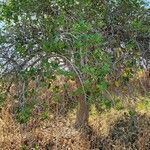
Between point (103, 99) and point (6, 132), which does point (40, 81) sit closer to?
point (103, 99)

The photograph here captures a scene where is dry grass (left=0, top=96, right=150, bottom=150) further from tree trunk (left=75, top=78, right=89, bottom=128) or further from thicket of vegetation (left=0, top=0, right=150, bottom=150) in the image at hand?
tree trunk (left=75, top=78, right=89, bottom=128)

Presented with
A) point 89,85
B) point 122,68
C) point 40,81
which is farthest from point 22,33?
point 89,85

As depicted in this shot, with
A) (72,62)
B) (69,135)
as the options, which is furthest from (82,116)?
(72,62)

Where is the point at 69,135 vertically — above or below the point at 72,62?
below

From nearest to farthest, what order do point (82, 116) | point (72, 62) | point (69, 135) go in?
1. point (72, 62)
2. point (69, 135)
3. point (82, 116)

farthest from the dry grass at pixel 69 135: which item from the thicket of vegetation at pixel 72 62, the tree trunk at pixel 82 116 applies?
the tree trunk at pixel 82 116

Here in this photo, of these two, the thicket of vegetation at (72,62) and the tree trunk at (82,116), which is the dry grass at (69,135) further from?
the tree trunk at (82,116)

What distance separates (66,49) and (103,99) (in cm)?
90

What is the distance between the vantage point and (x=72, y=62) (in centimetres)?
595

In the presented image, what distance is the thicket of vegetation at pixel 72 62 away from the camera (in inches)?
229

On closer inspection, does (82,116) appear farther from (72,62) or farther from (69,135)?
(72,62)

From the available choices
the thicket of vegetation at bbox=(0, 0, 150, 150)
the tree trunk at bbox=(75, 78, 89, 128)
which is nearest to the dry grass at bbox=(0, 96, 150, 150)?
the thicket of vegetation at bbox=(0, 0, 150, 150)

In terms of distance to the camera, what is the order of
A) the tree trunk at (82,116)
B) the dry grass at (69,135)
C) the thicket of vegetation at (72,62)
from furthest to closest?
the tree trunk at (82,116)
the dry grass at (69,135)
the thicket of vegetation at (72,62)

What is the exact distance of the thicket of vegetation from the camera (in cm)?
582
